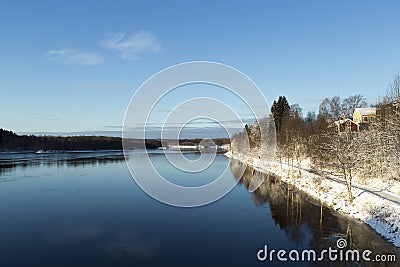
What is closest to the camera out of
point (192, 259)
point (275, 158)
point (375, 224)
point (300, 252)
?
point (192, 259)

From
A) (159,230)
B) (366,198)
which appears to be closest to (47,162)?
(159,230)

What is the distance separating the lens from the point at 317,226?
14.6 metres

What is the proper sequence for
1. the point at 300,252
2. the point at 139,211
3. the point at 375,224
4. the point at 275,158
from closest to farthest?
the point at 300,252, the point at 375,224, the point at 139,211, the point at 275,158

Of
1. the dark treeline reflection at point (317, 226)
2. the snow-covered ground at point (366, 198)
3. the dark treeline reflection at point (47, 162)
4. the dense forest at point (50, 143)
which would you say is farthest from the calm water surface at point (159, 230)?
the dense forest at point (50, 143)

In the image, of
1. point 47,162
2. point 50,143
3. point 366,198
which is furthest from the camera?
point 50,143

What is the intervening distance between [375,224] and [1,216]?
1893cm

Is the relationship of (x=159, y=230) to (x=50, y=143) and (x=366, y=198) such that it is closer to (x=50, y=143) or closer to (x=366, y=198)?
(x=366, y=198)

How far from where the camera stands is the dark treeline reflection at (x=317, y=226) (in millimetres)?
11867

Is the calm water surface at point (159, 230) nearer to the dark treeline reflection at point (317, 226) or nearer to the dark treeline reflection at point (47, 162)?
the dark treeline reflection at point (317, 226)

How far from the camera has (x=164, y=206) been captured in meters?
20.1

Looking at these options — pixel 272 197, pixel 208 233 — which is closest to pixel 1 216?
pixel 208 233

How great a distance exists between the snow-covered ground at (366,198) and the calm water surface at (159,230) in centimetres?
62

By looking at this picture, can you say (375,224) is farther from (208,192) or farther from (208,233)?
(208,192)

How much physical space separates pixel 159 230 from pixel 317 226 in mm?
7371
